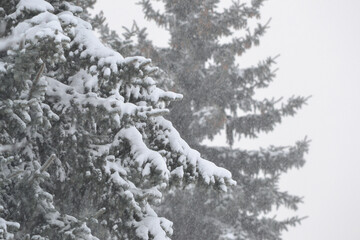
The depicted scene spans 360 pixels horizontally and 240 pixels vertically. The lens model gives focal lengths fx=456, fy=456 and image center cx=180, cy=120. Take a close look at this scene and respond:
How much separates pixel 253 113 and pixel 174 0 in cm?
442

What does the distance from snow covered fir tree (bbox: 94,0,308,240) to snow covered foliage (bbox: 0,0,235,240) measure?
775 cm

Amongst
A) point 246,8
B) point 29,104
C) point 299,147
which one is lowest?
point 29,104

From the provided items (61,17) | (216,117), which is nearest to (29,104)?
(61,17)

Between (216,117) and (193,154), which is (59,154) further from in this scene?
(216,117)

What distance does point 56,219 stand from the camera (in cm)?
395

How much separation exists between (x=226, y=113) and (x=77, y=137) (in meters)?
9.80

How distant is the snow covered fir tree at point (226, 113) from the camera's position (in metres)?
12.7

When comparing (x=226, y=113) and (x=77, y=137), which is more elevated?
(x=226, y=113)

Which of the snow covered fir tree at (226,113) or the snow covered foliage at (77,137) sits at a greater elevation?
the snow covered fir tree at (226,113)

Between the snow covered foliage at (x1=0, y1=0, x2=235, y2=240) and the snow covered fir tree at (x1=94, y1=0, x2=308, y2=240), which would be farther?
the snow covered fir tree at (x1=94, y1=0, x2=308, y2=240)

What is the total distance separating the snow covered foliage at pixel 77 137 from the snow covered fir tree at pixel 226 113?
775 cm

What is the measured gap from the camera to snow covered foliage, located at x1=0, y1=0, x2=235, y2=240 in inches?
142

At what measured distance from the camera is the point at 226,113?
45.1 ft

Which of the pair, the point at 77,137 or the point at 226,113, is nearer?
the point at 77,137
